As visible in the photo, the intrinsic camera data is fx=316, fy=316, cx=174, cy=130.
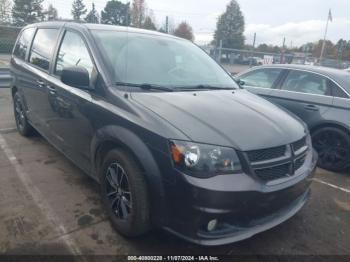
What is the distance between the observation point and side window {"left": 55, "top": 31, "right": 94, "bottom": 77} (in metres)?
3.19

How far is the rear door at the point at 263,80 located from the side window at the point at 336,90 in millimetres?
950

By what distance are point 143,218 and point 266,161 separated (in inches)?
42.1

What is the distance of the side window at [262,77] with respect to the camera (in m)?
5.80

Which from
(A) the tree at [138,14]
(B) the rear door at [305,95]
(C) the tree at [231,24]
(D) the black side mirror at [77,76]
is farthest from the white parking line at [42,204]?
(C) the tree at [231,24]

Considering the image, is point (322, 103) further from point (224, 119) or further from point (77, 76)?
point (77, 76)

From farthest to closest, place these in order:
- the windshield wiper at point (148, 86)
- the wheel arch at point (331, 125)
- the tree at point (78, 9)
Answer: the tree at point (78, 9) → the wheel arch at point (331, 125) → the windshield wiper at point (148, 86)

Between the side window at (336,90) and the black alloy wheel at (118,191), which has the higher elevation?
the side window at (336,90)

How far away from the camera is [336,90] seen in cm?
492

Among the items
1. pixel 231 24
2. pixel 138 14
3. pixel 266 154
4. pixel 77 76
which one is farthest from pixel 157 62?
pixel 231 24

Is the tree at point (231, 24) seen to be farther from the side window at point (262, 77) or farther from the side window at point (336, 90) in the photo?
the side window at point (336, 90)

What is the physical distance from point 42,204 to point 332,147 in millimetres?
4222

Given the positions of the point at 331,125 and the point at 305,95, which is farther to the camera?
the point at 305,95

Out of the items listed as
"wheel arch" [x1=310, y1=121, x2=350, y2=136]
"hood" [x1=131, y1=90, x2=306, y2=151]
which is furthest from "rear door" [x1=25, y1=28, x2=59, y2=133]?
"wheel arch" [x1=310, y1=121, x2=350, y2=136]

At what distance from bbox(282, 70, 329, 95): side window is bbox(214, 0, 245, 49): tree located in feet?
173
